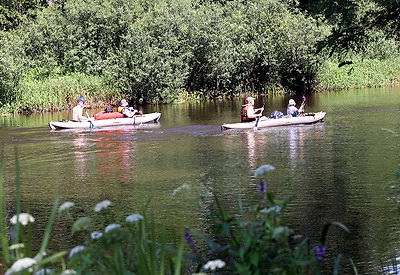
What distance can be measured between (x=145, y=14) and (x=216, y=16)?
402cm

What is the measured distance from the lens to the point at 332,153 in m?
17.2

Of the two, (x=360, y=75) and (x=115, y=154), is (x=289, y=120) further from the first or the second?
(x=360, y=75)

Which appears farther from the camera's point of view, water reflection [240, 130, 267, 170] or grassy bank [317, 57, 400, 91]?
grassy bank [317, 57, 400, 91]

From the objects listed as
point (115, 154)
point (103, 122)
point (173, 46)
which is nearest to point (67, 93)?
point (173, 46)

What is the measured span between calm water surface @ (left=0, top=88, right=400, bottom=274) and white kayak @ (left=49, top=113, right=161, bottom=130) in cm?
44

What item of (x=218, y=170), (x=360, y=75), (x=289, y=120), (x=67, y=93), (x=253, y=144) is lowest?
(x=218, y=170)

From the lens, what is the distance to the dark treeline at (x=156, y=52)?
1439 inches

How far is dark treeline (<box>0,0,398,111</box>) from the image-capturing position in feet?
120

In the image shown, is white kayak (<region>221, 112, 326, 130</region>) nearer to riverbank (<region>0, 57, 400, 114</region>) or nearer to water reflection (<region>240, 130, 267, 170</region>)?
water reflection (<region>240, 130, 267, 170</region>)

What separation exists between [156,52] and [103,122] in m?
11.8

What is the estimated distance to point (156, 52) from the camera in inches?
1451

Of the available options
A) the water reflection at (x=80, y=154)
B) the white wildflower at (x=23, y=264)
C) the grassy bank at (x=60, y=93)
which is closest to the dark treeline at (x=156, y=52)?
the grassy bank at (x=60, y=93)

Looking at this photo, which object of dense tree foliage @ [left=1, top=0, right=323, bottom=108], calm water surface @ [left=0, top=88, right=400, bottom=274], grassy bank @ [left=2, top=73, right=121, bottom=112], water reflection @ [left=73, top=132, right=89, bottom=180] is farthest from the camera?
dense tree foliage @ [left=1, top=0, right=323, bottom=108]

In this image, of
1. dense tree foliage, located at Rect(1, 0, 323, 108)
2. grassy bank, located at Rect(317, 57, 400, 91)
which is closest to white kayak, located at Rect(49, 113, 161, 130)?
dense tree foliage, located at Rect(1, 0, 323, 108)
